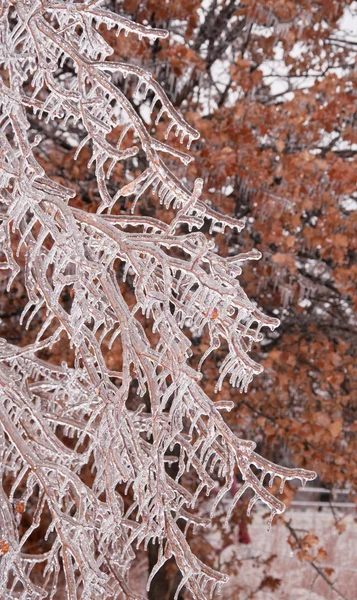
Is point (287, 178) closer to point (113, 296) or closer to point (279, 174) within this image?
point (279, 174)

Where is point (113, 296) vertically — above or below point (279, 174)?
below

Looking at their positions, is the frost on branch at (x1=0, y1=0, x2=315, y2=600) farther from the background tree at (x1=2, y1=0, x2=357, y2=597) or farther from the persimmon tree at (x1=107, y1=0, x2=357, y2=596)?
the persimmon tree at (x1=107, y1=0, x2=357, y2=596)

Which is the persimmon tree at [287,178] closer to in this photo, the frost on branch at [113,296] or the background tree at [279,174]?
the background tree at [279,174]

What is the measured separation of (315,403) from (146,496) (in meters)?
3.46

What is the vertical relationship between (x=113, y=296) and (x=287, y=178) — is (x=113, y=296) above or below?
below

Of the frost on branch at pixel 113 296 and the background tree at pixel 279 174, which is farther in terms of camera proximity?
the background tree at pixel 279 174

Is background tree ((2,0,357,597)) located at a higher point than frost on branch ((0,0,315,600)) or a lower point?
higher

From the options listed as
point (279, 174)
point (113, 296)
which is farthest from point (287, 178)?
point (113, 296)

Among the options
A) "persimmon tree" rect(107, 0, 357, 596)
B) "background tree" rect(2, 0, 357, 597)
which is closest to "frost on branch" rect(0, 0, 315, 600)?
"background tree" rect(2, 0, 357, 597)

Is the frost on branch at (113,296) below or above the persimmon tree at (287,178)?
below

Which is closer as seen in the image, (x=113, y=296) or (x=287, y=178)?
(x=113, y=296)

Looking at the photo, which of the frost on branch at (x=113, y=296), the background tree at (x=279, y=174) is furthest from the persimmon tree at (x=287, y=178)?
the frost on branch at (x=113, y=296)

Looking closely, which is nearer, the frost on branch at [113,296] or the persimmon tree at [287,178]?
the frost on branch at [113,296]

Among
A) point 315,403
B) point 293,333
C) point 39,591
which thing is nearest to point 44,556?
point 39,591
